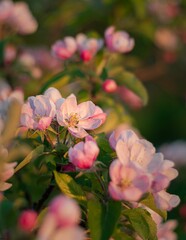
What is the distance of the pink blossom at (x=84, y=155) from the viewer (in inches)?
50.4

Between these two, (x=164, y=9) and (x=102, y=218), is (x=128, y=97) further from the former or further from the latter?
(x=102, y=218)

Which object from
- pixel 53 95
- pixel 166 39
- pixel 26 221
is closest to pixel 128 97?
pixel 166 39

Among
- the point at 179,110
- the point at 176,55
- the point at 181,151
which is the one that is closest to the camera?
the point at 181,151

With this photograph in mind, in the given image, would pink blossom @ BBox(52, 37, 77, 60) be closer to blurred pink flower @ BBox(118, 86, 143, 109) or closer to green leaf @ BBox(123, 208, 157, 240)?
green leaf @ BBox(123, 208, 157, 240)

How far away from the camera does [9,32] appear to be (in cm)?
279

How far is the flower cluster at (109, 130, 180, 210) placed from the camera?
4.07 ft

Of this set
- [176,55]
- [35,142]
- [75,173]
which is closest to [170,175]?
[75,173]

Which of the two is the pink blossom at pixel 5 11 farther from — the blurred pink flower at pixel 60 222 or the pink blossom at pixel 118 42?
the blurred pink flower at pixel 60 222

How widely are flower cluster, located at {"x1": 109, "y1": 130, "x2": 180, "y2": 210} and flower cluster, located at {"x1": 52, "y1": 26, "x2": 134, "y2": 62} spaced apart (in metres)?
0.81

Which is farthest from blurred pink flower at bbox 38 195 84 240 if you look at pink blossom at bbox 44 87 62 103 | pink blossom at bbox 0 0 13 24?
pink blossom at bbox 0 0 13 24

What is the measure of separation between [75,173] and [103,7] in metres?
1.96

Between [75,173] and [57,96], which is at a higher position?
[57,96]

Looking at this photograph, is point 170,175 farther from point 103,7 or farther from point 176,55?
point 176,55

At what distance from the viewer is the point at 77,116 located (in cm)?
152
